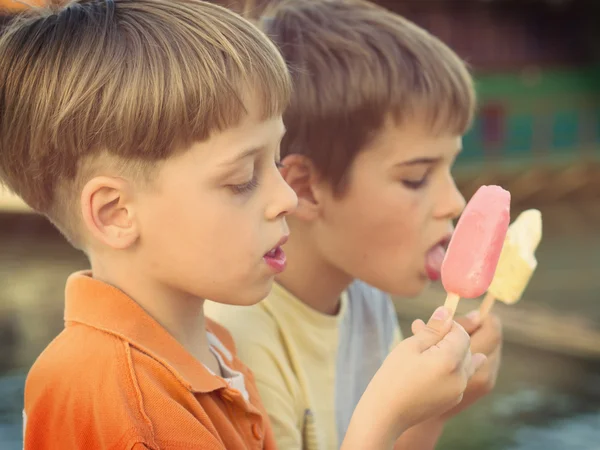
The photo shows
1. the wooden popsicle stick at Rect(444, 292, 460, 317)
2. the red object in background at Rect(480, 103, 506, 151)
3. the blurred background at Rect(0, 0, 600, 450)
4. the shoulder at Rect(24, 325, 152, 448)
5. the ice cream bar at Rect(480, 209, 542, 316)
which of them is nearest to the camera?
the shoulder at Rect(24, 325, 152, 448)

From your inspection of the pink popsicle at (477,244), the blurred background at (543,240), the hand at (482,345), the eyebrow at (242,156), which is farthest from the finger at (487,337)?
the blurred background at (543,240)

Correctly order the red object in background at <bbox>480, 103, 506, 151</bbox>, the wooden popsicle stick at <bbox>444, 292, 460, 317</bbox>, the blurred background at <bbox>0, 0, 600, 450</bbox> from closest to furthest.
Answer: the wooden popsicle stick at <bbox>444, 292, 460, 317</bbox>, the blurred background at <bbox>0, 0, 600, 450</bbox>, the red object in background at <bbox>480, 103, 506, 151</bbox>

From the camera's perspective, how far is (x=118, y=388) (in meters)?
1.09

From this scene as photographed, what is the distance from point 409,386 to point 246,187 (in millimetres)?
345

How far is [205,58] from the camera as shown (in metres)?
1.18

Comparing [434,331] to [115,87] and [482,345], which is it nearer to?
[482,345]

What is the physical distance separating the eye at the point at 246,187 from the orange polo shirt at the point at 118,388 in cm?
20

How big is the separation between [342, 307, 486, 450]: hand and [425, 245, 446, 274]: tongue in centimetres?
45

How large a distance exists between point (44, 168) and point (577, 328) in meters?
3.52

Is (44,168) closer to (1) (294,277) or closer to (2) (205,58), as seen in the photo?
(2) (205,58)

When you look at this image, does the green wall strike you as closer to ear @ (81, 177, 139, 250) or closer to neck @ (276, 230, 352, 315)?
neck @ (276, 230, 352, 315)

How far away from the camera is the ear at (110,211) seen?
1.16m

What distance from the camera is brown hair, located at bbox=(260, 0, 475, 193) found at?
171 centimetres

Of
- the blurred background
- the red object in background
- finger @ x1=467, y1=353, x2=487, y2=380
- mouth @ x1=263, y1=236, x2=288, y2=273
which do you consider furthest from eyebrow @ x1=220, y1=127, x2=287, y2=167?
the red object in background
